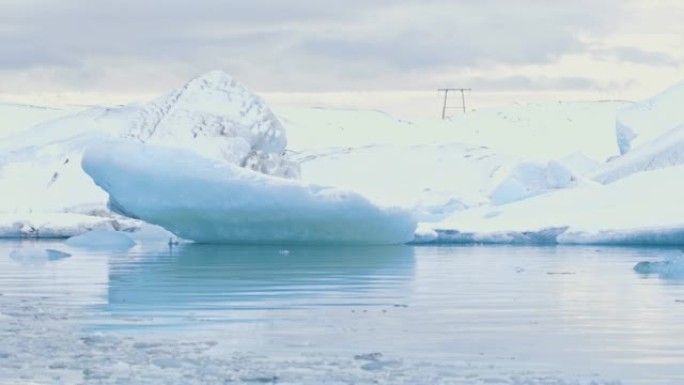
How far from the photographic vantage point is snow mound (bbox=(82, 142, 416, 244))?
19.6 metres

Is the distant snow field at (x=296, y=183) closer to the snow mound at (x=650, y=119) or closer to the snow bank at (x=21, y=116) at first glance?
the snow mound at (x=650, y=119)

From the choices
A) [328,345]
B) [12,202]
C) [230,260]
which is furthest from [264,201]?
[12,202]

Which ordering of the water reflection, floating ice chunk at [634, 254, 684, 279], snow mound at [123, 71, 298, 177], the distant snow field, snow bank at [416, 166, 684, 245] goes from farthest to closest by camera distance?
snow mound at [123, 71, 298, 177], snow bank at [416, 166, 684, 245], the distant snow field, floating ice chunk at [634, 254, 684, 279], the water reflection

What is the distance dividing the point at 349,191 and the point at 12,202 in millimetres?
14699

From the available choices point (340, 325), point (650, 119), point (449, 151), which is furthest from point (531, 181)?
point (340, 325)

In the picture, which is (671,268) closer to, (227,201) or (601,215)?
(227,201)

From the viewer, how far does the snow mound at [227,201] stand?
1959cm

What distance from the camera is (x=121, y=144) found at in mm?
20281

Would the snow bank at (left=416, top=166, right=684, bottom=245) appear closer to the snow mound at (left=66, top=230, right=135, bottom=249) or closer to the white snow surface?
the white snow surface

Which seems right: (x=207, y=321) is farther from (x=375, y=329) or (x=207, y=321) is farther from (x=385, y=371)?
(x=385, y=371)

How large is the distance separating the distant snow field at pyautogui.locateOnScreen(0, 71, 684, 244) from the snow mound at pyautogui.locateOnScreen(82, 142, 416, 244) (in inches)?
1.0

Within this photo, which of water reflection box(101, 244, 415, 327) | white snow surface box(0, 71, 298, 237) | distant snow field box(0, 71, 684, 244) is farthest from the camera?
white snow surface box(0, 71, 298, 237)

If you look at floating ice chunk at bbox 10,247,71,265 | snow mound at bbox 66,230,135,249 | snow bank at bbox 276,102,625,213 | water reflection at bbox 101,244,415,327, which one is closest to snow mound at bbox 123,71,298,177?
snow mound at bbox 66,230,135,249

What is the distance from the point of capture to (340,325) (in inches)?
334
